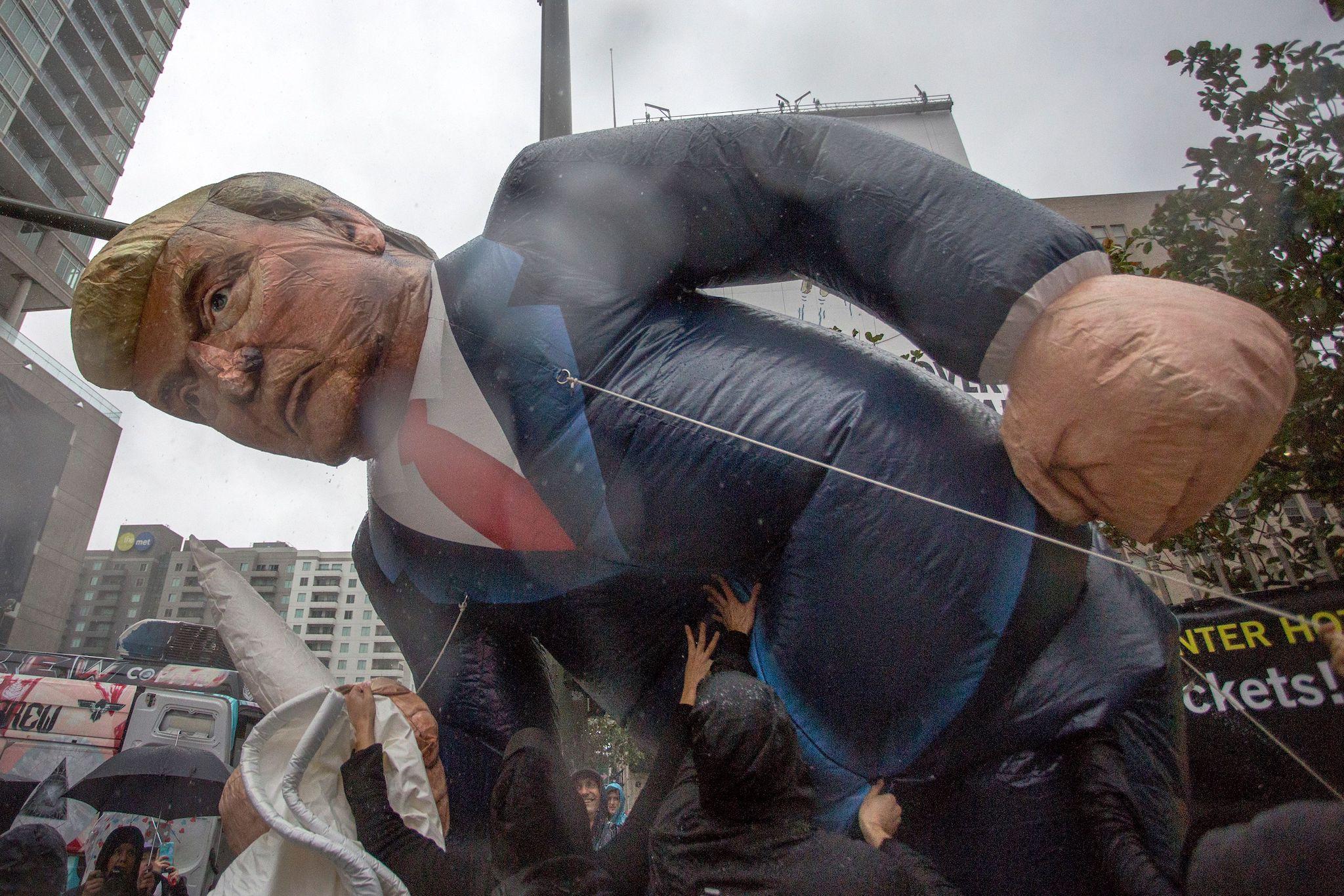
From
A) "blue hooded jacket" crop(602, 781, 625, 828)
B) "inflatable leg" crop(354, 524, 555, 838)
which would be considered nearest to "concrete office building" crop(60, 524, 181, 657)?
"blue hooded jacket" crop(602, 781, 625, 828)

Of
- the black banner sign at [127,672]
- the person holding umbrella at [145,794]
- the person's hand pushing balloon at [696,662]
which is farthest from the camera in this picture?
the black banner sign at [127,672]

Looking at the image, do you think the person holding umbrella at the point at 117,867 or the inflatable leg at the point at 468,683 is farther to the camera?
the person holding umbrella at the point at 117,867

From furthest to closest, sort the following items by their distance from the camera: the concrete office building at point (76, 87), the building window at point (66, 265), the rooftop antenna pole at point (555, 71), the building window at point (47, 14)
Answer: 1. the building window at point (47, 14)
2. the concrete office building at point (76, 87)
3. the building window at point (66, 265)
4. the rooftop antenna pole at point (555, 71)

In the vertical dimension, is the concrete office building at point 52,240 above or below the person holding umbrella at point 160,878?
above

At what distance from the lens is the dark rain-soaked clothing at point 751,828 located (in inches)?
39.8

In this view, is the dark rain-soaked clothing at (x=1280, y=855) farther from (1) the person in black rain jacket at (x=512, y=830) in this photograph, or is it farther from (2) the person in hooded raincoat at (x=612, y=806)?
(2) the person in hooded raincoat at (x=612, y=806)

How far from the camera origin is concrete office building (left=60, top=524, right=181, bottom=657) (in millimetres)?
14641

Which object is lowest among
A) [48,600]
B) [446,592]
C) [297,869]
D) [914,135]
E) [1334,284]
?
[48,600]

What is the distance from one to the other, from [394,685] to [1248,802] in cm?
121

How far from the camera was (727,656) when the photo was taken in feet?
3.46

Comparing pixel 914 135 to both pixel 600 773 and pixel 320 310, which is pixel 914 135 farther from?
pixel 600 773

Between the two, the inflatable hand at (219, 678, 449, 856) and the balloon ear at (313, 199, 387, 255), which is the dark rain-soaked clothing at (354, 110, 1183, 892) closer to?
the balloon ear at (313, 199, 387, 255)

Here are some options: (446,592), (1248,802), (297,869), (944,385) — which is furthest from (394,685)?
(1248,802)

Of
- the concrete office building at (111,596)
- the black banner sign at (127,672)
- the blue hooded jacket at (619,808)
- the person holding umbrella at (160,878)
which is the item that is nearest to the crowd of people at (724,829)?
the blue hooded jacket at (619,808)
